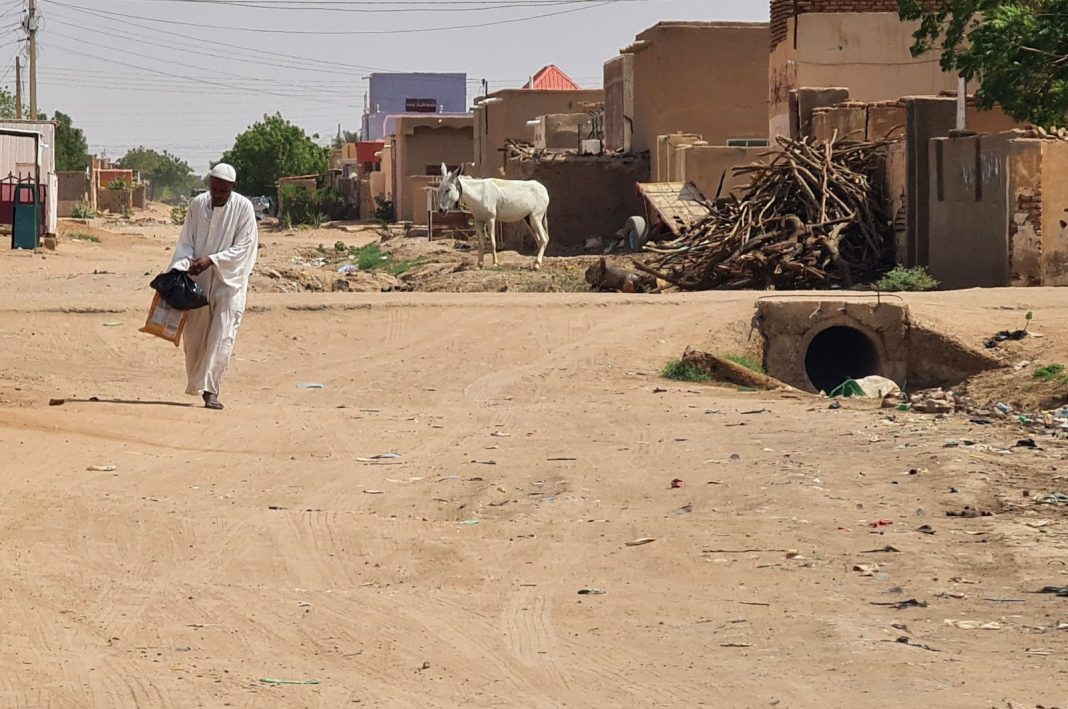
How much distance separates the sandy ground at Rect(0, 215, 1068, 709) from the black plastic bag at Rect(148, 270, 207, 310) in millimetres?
717

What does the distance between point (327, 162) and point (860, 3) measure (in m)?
54.9

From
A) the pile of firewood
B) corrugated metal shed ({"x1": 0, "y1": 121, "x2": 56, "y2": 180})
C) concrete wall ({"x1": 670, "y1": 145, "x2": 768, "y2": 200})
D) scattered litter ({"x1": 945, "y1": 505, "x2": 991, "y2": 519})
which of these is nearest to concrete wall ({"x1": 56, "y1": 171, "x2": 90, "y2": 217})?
corrugated metal shed ({"x1": 0, "y1": 121, "x2": 56, "y2": 180})

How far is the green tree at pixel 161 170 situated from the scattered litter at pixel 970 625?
15267 cm

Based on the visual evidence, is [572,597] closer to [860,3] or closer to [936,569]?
[936,569]

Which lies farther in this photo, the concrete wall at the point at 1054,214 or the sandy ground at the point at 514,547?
the concrete wall at the point at 1054,214

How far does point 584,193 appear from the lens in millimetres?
29984

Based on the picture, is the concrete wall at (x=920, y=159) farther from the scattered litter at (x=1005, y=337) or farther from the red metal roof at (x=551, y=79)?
the red metal roof at (x=551, y=79)

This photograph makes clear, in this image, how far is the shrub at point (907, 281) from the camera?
59.3 feet

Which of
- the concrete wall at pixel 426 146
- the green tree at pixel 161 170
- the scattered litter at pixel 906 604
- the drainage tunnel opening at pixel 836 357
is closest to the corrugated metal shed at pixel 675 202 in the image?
the drainage tunnel opening at pixel 836 357

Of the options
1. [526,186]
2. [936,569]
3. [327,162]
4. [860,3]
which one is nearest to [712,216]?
[526,186]

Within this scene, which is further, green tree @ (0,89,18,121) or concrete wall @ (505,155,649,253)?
green tree @ (0,89,18,121)

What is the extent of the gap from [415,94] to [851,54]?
57112mm

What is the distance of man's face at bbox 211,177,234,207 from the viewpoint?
406 inches

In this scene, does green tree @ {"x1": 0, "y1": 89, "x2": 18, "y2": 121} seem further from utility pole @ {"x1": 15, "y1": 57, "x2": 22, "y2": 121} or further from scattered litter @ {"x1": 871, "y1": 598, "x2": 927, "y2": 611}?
scattered litter @ {"x1": 871, "y1": 598, "x2": 927, "y2": 611}
